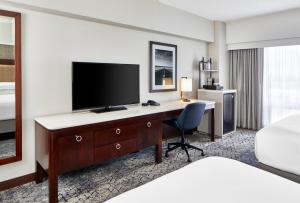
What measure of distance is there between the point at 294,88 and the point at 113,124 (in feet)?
12.3

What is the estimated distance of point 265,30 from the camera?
448cm

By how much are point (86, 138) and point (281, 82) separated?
4055mm

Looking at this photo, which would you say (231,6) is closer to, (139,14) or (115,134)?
(139,14)

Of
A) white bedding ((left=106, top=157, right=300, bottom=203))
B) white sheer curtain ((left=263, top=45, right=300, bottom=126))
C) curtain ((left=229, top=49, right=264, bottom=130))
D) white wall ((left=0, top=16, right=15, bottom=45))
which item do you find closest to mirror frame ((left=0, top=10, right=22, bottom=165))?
white wall ((left=0, top=16, right=15, bottom=45))

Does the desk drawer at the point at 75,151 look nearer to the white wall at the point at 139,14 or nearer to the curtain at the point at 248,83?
the white wall at the point at 139,14

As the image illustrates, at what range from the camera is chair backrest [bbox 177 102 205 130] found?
330 cm

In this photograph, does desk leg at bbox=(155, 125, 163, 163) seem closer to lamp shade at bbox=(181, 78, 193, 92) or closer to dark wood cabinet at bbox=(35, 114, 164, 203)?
dark wood cabinet at bbox=(35, 114, 164, 203)

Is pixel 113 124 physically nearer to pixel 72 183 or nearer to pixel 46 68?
pixel 72 183

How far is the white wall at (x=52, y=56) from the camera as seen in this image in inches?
100

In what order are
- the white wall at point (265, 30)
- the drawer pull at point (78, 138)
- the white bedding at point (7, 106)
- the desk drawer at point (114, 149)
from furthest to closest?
the white wall at point (265, 30) < the desk drawer at point (114, 149) < the white bedding at point (7, 106) < the drawer pull at point (78, 138)

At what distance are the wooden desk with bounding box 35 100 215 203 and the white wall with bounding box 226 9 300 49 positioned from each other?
2892 mm

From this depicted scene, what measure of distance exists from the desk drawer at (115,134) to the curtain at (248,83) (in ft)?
10.6

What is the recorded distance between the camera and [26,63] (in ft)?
8.29

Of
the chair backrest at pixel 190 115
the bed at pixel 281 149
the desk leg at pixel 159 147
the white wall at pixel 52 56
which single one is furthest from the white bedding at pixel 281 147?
the white wall at pixel 52 56
